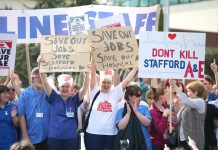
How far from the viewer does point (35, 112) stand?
8320mm

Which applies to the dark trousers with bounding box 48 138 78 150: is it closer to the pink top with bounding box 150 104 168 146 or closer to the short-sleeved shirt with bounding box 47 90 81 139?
the short-sleeved shirt with bounding box 47 90 81 139

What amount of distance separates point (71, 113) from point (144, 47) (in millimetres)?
1534

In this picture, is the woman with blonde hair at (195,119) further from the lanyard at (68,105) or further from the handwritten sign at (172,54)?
the lanyard at (68,105)

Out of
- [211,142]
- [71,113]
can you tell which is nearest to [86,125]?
[71,113]

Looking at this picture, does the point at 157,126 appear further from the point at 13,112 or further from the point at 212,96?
the point at 13,112

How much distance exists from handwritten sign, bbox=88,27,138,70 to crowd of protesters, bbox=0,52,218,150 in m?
0.26

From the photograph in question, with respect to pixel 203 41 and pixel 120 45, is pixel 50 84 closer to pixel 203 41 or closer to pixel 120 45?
pixel 120 45

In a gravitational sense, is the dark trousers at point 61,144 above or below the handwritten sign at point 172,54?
below

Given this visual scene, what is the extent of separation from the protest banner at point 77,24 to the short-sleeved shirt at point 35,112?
1.92 metres

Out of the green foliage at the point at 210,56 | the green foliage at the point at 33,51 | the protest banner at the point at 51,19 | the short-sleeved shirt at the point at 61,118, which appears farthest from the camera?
the green foliage at the point at 210,56

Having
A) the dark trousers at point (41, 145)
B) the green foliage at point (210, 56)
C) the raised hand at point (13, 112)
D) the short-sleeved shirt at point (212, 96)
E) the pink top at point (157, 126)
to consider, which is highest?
the green foliage at point (210, 56)

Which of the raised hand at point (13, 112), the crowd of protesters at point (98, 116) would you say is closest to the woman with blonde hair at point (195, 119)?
the crowd of protesters at point (98, 116)

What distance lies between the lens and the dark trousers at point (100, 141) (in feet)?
27.3

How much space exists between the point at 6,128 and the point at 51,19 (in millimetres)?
2816
